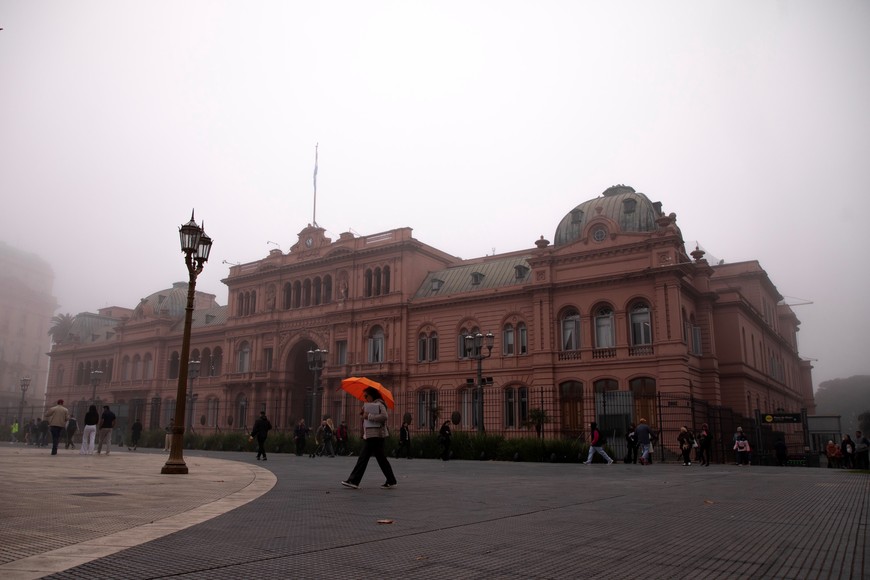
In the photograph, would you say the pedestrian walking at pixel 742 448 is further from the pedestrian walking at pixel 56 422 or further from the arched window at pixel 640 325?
the pedestrian walking at pixel 56 422

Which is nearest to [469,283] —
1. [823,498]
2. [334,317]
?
[334,317]

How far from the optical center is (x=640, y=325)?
129ft

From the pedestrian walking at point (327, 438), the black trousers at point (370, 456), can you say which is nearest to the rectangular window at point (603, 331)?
the pedestrian walking at point (327, 438)

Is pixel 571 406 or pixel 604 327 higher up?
pixel 604 327

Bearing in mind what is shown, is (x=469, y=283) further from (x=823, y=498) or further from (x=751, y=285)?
(x=823, y=498)

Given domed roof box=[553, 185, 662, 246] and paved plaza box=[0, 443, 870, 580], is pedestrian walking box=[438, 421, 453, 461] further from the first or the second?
domed roof box=[553, 185, 662, 246]

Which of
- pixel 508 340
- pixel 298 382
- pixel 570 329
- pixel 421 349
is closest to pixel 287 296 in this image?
pixel 298 382

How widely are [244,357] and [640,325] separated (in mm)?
35400

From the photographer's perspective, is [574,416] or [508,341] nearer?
[574,416]

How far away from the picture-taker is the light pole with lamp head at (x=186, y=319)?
15.1 meters

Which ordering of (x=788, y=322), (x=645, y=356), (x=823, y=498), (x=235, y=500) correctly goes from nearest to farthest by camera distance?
1. (x=235, y=500)
2. (x=823, y=498)
3. (x=645, y=356)
4. (x=788, y=322)

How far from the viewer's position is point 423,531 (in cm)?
687

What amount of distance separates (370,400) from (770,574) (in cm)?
861

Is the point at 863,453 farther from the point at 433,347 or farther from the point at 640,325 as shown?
the point at 433,347
